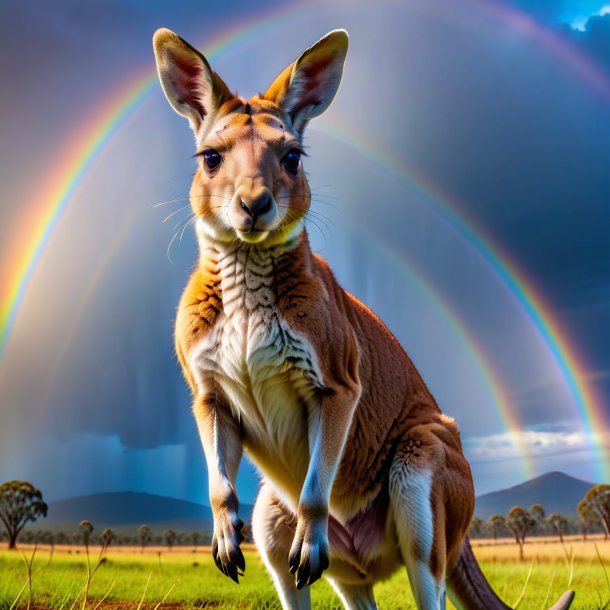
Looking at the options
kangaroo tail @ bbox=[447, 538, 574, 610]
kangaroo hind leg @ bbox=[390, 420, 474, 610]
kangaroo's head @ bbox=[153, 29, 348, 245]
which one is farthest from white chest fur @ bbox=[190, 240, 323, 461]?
kangaroo tail @ bbox=[447, 538, 574, 610]

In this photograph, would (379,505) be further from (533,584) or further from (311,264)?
(533,584)

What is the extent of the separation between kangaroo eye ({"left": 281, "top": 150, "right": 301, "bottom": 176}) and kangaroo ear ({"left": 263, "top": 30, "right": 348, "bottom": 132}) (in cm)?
46

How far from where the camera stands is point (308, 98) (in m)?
5.80

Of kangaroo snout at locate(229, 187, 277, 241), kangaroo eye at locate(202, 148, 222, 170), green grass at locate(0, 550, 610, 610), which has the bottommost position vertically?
green grass at locate(0, 550, 610, 610)

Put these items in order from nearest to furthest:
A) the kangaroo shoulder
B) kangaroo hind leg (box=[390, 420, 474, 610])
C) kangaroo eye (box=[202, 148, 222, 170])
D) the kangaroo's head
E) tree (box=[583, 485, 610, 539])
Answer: the kangaroo's head, the kangaroo shoulder, kangaroo eye (box=[202, 148, 222, 170]), kangaroo hind leg (box=[390, 420, 474, 610]), tree (box=[583, 485, 610, 539])

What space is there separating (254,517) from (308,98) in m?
3.44

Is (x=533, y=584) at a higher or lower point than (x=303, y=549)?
lower

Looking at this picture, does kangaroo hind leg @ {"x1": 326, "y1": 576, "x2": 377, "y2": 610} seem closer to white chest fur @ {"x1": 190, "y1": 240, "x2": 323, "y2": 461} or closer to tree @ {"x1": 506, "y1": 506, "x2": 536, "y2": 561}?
white chest fur @ {"x1": 190, "y1": 240, "x2": 323, "y2": 461}

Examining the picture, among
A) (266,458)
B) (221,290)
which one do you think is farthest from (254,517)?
(221,290)

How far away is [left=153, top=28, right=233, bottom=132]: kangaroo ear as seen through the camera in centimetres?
562

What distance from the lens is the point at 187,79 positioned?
19.1 feet

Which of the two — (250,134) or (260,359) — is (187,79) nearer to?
(250,134)

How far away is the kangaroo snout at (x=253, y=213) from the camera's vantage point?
16.1ft

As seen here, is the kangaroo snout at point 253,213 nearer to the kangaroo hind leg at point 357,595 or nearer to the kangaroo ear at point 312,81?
the kangaroo ear at point 312,81
